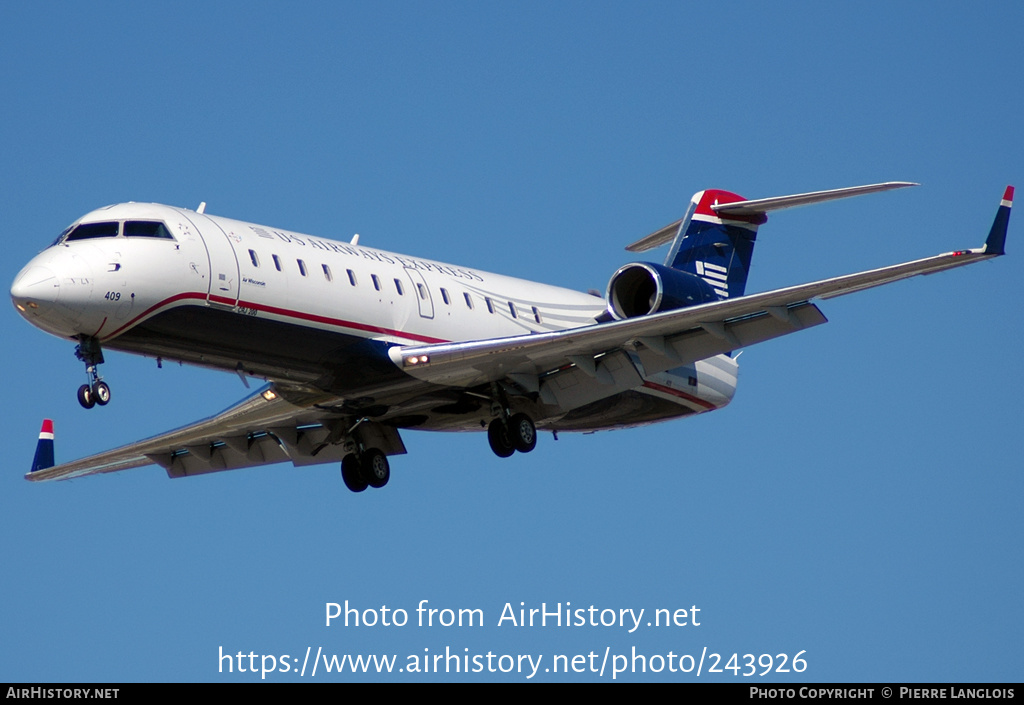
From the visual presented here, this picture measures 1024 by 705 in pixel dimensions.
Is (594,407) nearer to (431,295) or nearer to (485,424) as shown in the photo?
(485,424)

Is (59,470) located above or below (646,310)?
below

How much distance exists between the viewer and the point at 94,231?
19.9 m

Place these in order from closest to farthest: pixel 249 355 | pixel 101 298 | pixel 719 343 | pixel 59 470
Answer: pixel 101 298 < pixel 249 355 < pixel 719 343 < pixel 59 470

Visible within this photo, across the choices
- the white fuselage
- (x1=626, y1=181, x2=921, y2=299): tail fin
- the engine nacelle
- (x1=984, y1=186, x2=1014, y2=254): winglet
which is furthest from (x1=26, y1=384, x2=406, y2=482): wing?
(x1=984, y1=186, x2=1014, y2=254): winglet

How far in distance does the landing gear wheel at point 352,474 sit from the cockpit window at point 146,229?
538 cm

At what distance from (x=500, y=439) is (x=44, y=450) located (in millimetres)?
8560

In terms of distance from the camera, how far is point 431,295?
74.0 feet

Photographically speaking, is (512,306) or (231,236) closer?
(231,236)

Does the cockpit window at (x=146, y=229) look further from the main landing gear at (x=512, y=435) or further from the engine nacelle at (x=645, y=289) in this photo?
the engine nacelle at (x=645, y=289)

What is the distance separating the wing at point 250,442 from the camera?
910 inches

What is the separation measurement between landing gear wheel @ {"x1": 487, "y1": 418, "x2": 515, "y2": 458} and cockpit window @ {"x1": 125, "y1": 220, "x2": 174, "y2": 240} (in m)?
5.65

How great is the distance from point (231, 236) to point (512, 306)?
16.7ft

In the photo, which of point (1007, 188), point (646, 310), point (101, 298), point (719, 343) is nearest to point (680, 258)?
point (646, 310)

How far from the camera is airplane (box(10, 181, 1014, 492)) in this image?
19.7 m
